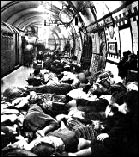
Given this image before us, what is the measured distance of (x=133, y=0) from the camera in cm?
552

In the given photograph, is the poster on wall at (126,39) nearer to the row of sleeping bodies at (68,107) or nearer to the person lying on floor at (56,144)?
the row of sleeping bodies at (68,107)

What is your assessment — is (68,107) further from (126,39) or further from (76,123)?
(126,39)

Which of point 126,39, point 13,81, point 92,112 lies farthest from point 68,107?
point 13,81

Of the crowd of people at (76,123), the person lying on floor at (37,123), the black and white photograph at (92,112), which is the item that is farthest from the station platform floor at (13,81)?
the person lying on floor at (37,123)

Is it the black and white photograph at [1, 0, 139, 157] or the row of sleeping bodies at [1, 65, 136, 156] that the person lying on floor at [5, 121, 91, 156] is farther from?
the row of sleeping bodies at [1, 65, 136, 156]

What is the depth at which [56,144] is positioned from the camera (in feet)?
14.8

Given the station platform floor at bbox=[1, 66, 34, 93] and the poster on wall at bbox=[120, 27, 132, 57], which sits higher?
the poster on wall at bbox=[120, 27, 132, 57]

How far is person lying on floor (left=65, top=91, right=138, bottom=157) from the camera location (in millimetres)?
4289

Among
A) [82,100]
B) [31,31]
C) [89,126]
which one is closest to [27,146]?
[89,126]

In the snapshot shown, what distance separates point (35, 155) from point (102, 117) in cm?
241

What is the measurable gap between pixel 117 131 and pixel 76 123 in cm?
139

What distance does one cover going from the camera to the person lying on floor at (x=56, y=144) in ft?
14.3

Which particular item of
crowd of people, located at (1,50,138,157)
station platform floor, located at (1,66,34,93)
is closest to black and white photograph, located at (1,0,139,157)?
crowd of people, located at (1,50,138,157)

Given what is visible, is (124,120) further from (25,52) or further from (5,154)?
(25,52)
